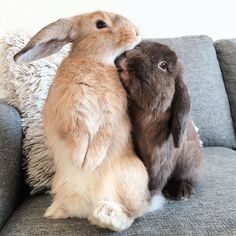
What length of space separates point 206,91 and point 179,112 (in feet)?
2.64

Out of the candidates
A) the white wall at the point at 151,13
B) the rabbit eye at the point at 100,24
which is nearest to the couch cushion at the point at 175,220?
the rabbit eye at the point at 100,24

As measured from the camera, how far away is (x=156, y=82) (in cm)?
80

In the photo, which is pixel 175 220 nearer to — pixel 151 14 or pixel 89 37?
pixel 89 37

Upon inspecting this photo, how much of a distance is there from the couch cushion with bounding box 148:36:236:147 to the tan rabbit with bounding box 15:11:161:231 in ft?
2.60

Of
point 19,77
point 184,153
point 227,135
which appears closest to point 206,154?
point 227,135

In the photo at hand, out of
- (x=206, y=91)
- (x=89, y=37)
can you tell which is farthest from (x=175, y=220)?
(x=206, y=91)

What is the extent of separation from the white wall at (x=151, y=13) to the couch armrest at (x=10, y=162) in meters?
0.61

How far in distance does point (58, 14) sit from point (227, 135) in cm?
94

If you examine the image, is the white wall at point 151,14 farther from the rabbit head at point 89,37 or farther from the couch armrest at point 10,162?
the rabbit head at point 89,37

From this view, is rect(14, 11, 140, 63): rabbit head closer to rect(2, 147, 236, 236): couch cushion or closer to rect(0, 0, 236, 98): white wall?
rect(2, 147, 236, 236): couch cushion

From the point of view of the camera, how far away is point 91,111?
2.47ft

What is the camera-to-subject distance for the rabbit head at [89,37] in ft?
2.64

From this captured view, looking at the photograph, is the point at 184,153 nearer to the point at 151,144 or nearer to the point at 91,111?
the point at 151,144

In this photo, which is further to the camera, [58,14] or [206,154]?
[58,14]
